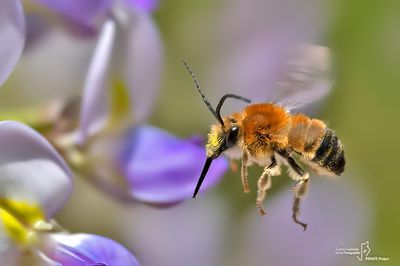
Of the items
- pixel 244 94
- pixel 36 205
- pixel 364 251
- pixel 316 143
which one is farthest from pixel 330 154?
pixel 244 94

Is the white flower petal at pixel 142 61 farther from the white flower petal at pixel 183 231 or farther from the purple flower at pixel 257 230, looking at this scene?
the white flower petal at pixel 183 231

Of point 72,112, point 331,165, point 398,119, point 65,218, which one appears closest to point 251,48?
point 398,119

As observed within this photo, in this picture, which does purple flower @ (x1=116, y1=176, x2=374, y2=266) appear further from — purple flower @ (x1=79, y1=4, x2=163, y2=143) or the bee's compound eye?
the bee's compound eye

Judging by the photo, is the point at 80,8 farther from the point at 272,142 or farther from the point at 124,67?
the point at 272,142

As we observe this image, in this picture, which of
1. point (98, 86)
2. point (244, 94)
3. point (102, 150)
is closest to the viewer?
point (98, 86)

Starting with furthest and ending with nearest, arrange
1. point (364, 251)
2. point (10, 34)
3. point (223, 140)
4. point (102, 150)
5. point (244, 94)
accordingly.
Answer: point (244, 94)
point (364, 251)
point (102, 150)
point (223, 140)
point (10, 34)

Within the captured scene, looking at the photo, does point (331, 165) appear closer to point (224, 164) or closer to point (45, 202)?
point (224, 164)

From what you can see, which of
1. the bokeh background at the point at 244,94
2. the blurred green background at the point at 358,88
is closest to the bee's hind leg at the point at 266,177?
the bokeh background at the point at 244,94

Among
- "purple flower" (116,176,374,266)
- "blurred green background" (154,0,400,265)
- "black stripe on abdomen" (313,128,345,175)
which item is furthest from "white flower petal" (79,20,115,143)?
"blurred green background" (154,0,400,265)
